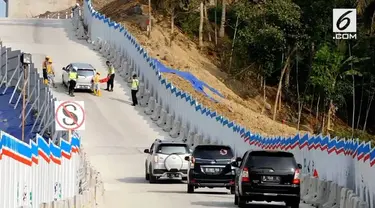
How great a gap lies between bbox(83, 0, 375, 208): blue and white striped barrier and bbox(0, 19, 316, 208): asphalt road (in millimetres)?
1208

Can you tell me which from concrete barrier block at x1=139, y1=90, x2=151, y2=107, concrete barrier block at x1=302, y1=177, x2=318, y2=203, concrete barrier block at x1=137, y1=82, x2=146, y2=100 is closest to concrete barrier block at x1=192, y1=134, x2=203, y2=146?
concrete barrier block at x1=139, y1=90, x2=151, y2=107

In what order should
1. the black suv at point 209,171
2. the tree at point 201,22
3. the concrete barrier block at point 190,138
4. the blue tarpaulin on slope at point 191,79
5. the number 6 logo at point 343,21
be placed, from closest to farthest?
the number 6 logo at point 343,21
the black suv at point 209,171
the concrete barrier block at point 190,138
the blue tarpaulin on slope at point 191,79
the tree at point 201,22

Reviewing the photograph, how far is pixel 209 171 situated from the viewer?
33.5 meters

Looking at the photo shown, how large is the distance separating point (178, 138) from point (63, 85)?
11973 millimetres

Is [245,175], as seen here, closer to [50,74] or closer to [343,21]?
[343,21]

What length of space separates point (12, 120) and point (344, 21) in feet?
77.8

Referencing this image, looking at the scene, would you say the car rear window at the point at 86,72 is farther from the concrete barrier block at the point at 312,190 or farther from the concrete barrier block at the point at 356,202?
the concrete barrier block at the point at 356,202

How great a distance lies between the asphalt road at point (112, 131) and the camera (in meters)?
31.0

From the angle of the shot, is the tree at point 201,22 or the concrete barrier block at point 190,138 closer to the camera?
the concrete barrier block at point 190,138

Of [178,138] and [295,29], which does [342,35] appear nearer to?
[178,138]

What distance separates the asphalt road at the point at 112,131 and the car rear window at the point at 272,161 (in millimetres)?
1650

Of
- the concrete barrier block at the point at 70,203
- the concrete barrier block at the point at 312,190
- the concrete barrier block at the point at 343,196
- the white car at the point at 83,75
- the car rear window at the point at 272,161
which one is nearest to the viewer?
the concrete barrier block at the point at 70,203

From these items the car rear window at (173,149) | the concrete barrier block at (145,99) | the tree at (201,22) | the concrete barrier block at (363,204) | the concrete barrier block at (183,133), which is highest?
the tree at (201,22)

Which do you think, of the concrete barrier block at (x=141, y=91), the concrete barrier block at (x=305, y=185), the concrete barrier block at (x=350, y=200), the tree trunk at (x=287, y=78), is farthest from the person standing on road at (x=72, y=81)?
the concrete barrier block at (x=350, y=200)
